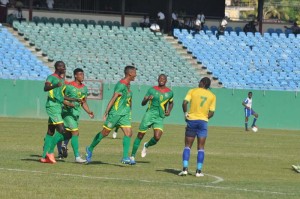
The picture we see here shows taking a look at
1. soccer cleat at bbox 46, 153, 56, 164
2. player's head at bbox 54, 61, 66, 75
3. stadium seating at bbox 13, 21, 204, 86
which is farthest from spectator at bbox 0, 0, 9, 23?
soccer cleat at bbox 46, 153, 56, 164

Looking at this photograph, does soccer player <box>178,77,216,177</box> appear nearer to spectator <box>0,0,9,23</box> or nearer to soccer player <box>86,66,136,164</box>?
soccer player <box>86,66,136,164</box>

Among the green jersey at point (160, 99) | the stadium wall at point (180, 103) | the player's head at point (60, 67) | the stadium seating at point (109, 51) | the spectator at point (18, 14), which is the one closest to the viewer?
the player's head at point (60, 67)

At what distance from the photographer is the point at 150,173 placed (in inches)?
749

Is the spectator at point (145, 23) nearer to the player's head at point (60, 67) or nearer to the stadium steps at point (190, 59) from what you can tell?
the stadium steps at point (190, 59)

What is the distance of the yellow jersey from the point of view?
18.7 m

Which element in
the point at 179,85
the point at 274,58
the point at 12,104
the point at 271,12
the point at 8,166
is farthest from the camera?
the point at 271,12

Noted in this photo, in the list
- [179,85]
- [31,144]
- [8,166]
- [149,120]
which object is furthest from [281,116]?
[8,166]

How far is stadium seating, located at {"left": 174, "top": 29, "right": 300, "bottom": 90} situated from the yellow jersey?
101 feet

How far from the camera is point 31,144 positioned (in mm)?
26422

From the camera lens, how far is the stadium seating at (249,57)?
51.4 meters

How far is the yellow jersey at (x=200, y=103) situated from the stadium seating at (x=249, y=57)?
30.8 meters

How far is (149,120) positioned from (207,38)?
115 ft

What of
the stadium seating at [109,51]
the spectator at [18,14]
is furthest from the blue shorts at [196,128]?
the spectator at [18,14]

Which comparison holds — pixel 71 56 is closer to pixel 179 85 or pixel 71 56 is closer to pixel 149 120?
pixel 179 85
